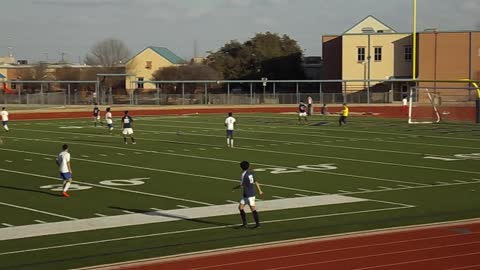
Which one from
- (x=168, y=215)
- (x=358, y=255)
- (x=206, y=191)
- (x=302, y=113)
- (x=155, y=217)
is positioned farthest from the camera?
(x=302, y=113)

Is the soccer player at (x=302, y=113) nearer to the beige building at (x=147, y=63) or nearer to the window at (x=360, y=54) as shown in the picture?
the window at (x=360, y=54)

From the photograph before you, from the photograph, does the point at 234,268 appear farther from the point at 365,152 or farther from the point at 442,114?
the point at 442,114

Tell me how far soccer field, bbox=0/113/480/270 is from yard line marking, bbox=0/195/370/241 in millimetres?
23

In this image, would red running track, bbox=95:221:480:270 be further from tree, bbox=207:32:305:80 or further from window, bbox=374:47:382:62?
tree, bbox=207:32:305:80

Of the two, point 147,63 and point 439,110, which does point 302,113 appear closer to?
point 439,110

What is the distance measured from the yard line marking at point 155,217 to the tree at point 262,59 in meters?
75.4

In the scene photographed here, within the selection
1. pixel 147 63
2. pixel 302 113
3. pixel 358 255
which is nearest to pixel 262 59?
pixel 147 63

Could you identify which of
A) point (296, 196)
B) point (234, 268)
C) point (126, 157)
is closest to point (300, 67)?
point (126, 157)

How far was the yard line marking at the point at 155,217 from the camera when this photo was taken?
1412cm

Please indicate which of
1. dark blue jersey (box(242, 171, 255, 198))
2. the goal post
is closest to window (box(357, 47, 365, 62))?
the goal post

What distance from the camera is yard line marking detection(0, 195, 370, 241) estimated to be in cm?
1412

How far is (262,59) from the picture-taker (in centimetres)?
9381

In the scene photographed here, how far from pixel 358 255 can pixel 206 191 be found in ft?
24.4

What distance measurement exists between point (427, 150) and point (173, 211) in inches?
609
